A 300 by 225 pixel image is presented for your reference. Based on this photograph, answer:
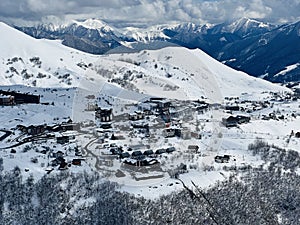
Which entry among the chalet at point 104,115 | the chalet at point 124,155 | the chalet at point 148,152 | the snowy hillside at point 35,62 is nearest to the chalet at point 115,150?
the chalet at point 124,155

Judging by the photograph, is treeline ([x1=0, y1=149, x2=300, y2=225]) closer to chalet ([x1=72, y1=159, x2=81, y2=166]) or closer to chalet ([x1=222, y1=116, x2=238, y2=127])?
chalet ([x1=72, y1=159, x2=81, y2=166])

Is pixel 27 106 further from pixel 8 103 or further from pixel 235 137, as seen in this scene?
pixel 235 137

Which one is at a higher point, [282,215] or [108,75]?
[108,75]

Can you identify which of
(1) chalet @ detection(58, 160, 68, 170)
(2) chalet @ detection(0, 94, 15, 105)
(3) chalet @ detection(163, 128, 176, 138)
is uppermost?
(2) chalet @ detection(0, 94, 15, 105)

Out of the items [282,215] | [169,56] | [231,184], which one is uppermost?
[169,56]

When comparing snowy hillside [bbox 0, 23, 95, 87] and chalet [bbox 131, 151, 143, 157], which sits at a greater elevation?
snowy hillside [bbox 0, 23, 95, 87]

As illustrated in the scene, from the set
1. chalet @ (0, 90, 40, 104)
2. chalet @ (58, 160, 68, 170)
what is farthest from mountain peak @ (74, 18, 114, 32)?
chalet @ (58, 160, 68, 170)

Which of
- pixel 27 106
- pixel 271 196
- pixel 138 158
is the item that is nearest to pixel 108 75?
pixel 27 106
